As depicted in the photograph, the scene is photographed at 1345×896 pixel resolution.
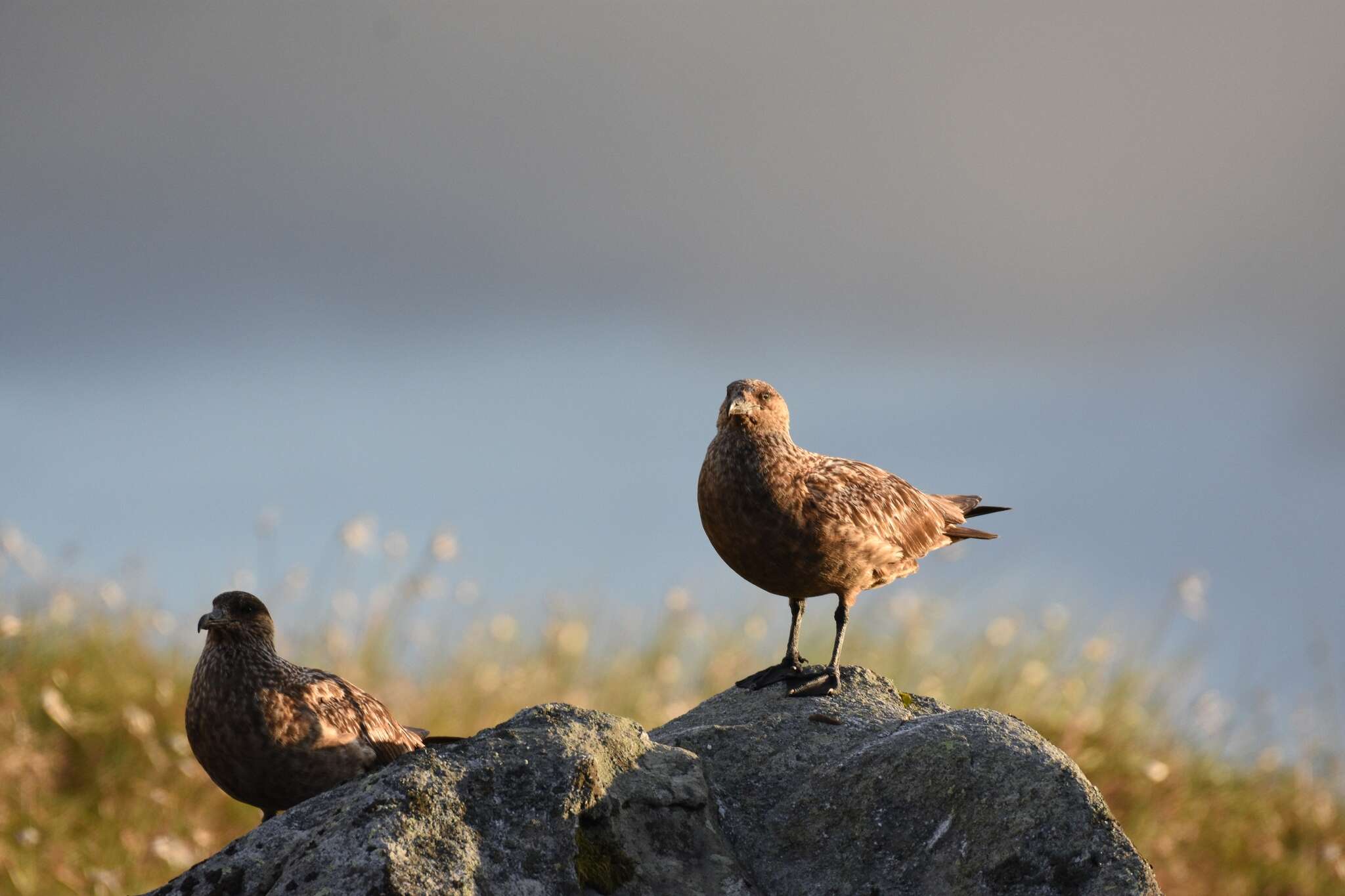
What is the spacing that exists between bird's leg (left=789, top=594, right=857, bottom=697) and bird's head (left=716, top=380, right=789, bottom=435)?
2.78 feet

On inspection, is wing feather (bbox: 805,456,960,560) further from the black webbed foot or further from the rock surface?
the rock surface

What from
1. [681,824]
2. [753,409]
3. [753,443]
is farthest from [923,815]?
[753,409]

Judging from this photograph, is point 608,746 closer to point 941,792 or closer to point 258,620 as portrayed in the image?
point 941,792

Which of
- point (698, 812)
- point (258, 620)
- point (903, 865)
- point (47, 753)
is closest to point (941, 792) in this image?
point (903, 865)

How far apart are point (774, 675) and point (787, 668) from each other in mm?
92

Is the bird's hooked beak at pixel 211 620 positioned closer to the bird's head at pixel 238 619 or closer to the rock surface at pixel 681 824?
the bird's head at pixel 238 619

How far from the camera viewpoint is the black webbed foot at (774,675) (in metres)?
5.46

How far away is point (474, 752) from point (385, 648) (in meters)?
6.75

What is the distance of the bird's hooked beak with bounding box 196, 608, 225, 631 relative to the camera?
15.8ft

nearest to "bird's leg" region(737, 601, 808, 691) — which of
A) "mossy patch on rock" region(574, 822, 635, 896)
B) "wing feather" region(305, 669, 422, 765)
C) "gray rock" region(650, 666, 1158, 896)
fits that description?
"gray rock" region(650, 666, 1158, 896)

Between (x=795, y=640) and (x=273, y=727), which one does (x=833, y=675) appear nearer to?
(x=795, y=640)

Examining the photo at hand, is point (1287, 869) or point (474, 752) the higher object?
point (474, 752)

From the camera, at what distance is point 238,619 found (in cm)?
490

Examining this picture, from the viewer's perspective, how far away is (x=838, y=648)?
5.68 meters
